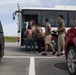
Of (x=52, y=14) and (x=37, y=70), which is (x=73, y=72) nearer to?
(x=37, y=70)

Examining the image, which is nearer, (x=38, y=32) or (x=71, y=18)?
(x=38, y=32)

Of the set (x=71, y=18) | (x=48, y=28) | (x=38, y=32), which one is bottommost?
(x=38, y=32)

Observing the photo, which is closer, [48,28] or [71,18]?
[48,28]

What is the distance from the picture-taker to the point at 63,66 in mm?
11039

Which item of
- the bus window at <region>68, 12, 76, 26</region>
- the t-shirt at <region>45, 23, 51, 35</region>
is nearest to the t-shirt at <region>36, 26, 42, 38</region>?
the t-shirt at <region>45, 23, 51, 35</region>

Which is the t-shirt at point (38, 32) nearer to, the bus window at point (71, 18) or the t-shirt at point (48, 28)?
the t-shirt at point (48, 28)

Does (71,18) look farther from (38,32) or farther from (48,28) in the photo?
(48,28)

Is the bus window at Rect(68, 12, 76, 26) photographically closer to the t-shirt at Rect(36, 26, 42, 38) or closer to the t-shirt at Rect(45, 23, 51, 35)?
the t-shirt at Rect(36, 26, 42, 38)

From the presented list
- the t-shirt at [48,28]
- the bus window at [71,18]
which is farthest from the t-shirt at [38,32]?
the bus window at [71,18]

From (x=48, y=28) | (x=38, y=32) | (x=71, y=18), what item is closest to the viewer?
(x=48, y=28)

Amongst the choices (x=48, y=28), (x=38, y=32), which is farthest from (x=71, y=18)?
(x=48, y=28)

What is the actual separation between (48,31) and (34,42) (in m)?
1.73

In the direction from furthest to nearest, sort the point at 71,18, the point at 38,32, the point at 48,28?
the point at 71,18, the point at 38,32, the point at 48,28

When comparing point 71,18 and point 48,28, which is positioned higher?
point 71,18
